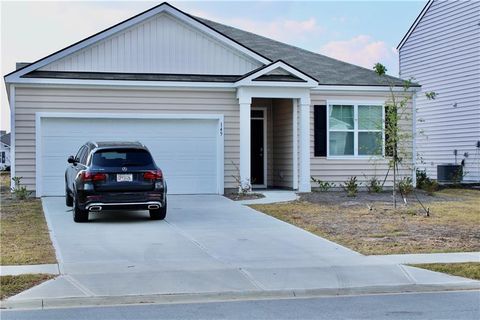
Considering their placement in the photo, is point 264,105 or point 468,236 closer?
point 468,236

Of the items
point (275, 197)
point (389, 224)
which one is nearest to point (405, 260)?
point (389, 224)

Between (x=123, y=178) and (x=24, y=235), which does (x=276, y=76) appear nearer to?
(x=123, y=178)

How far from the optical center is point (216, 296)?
839 cm

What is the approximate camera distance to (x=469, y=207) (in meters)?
17.4

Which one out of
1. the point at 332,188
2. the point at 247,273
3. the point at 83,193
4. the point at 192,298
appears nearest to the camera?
the point at 192,298

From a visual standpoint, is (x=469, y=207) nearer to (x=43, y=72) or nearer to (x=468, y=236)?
(x=468, y=236)

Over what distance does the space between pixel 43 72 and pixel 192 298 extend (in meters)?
13.1

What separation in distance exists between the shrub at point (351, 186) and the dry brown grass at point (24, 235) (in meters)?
9.17

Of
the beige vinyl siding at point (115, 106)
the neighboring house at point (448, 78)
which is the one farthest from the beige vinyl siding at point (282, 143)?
the neighboring house at point (448, 78)

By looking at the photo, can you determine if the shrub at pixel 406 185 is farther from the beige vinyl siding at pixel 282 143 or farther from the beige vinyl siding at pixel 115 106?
the beige vinyl siding at pixel 115 106

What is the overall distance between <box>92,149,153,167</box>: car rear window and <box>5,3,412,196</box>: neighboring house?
5933mm

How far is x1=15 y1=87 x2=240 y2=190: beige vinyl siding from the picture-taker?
63.6 feet

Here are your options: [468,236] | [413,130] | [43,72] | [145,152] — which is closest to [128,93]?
[43,72]

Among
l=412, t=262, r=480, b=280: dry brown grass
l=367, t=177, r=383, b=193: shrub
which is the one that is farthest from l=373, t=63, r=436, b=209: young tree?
l=412, t=262, r=480, b=280: dry brown grass
